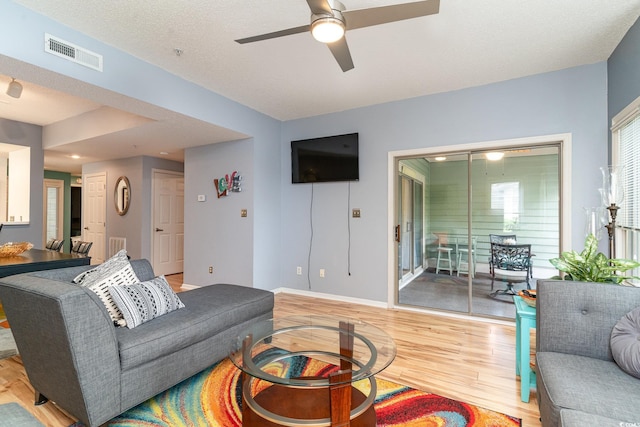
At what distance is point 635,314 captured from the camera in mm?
1535

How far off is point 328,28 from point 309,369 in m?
2.26

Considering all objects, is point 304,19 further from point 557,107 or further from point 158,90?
point 557,107

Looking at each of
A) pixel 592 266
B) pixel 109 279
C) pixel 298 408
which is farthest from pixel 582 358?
pixel 109 279

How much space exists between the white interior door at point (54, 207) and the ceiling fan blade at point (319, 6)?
9.68 m

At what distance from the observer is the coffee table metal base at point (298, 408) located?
4.21 ft

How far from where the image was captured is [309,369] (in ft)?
7.46

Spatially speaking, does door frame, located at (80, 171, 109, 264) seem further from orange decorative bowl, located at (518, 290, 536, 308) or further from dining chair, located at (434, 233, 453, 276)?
orange decorative bowl, located at (518, 290, 536, 308)

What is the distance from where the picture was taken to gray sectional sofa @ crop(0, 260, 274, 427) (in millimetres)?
1505

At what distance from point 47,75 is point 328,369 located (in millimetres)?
3112

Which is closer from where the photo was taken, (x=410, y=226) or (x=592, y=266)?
(x=592, y=266)

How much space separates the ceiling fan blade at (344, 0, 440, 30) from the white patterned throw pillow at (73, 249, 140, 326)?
218 cm

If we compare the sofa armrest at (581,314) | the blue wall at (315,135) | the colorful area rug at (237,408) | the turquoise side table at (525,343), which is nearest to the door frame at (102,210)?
the blue wall at (315,135)

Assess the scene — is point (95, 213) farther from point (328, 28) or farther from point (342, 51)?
point (328, 28)

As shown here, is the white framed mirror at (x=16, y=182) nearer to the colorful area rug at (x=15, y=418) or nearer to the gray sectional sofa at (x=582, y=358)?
the colorful area rug at (x=15, y=418)
